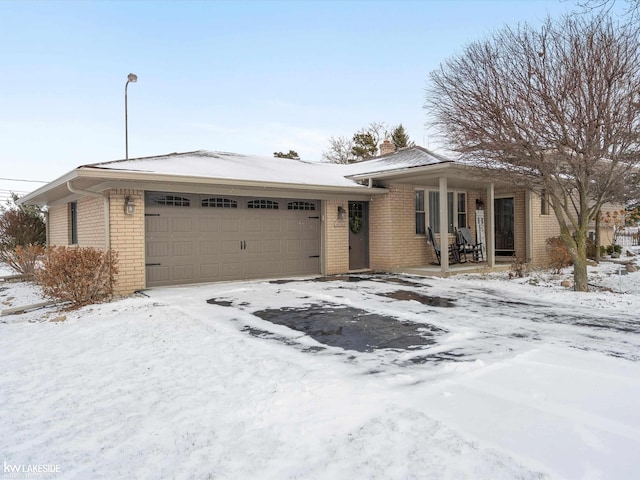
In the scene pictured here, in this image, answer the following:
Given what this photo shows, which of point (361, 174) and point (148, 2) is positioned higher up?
point (148, 2)

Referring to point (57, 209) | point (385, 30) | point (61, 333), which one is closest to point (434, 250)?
point (385, 30)

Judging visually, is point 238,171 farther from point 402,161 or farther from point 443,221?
point 443,221

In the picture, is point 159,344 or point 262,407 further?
point 159,344

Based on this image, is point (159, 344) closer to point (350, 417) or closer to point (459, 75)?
point (350, 417)

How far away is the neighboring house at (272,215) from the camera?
9.16m

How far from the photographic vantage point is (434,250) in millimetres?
13086

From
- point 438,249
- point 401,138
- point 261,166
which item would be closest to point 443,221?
point 438,249

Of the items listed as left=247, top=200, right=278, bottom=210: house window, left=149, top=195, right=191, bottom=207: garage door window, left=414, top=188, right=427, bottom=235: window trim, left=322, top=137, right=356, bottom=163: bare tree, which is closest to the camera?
left=149, top=195, right=191, bottom=207: garage door window

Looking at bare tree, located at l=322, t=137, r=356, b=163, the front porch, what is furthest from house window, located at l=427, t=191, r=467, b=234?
bare tree, located at l=322, t=137, r=356, b=163

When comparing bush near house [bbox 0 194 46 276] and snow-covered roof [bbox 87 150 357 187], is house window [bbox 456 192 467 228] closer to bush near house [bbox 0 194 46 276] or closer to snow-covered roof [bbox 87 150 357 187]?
snow-covered roof [bbox 87 150 357 187]

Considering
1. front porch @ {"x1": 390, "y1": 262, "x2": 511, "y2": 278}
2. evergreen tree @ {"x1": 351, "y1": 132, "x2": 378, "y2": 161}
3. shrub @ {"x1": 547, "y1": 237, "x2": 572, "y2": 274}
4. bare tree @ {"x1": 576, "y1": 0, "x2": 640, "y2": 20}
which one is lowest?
front porch @ {"x1": 390, "y1": 262, "x2": 511, "y2": 278}

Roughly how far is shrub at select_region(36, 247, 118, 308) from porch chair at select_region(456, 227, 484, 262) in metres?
9.60

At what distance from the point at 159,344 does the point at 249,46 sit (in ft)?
39.6

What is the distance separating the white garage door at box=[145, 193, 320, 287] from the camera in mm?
9680
